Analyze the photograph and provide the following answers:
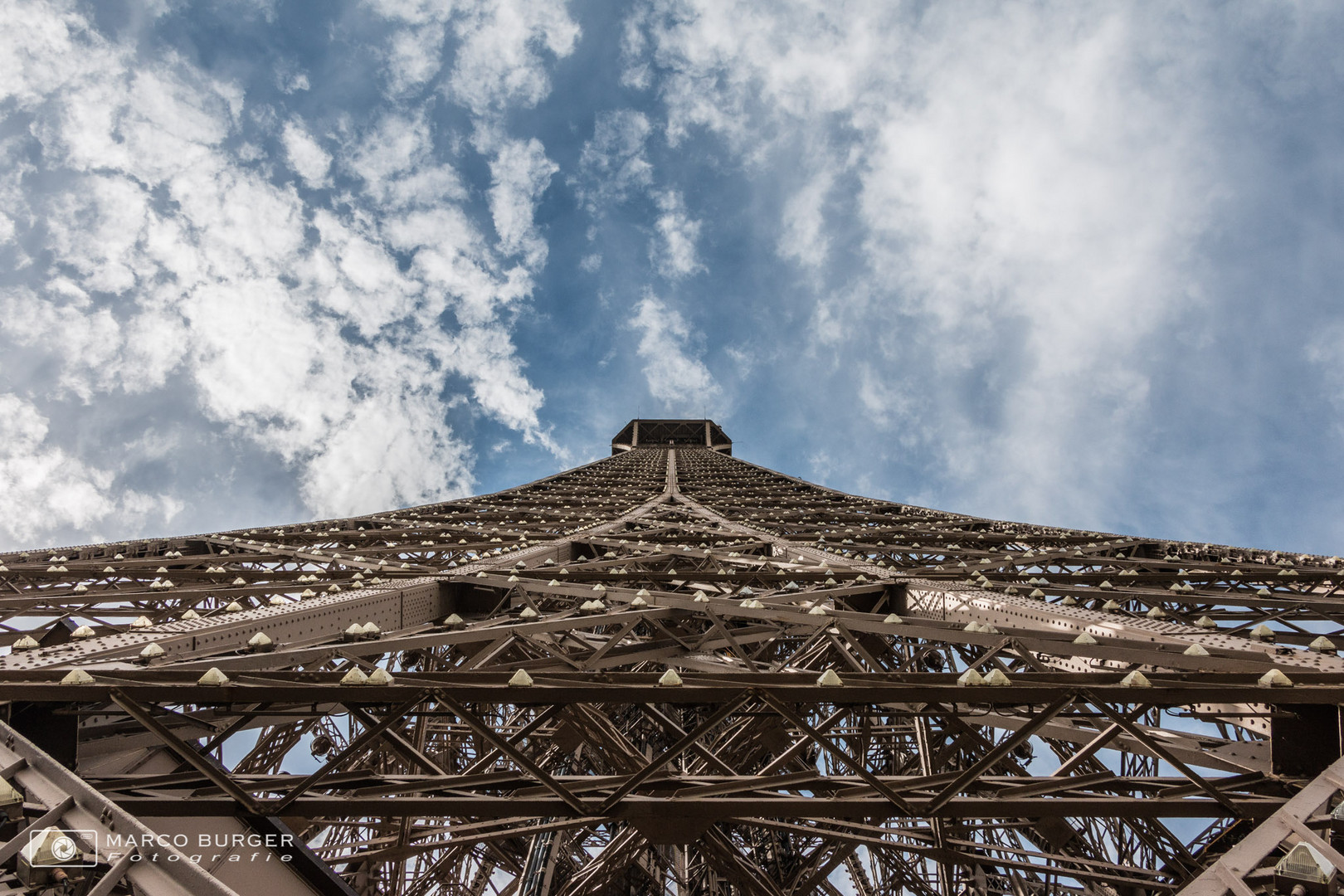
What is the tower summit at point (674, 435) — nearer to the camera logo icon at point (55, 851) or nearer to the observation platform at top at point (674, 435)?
the observation platform at top at point (674, 435)

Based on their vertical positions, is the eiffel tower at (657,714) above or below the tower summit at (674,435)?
below

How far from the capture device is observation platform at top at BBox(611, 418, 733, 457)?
5281cm

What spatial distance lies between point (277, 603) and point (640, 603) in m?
3.27

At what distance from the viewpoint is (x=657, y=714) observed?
4.01 metres

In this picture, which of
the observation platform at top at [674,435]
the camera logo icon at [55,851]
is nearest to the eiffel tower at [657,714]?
the camera logo icon at [55,851]

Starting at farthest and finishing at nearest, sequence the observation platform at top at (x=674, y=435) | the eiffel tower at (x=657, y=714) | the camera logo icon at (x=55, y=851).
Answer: the observation platform at top at (x=674, y=435), the eiffel tower at (x=657, y=714), the camera logo icon at (x=55, y=851)

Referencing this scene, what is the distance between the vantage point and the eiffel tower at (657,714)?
3188 millimetres

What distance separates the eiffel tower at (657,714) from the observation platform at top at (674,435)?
40.3 m

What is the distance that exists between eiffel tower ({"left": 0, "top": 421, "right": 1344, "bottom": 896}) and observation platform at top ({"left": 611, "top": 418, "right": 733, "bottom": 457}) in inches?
1588

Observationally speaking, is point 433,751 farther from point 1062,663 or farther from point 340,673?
point 1062,663

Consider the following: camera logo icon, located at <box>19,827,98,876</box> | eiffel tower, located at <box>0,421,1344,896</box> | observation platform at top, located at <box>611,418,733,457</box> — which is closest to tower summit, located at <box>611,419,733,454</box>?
observation platform at top, located at <box>611,418,733,457</box>

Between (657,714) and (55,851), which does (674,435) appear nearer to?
(657,714)

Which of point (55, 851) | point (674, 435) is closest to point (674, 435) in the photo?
point (674, 435)

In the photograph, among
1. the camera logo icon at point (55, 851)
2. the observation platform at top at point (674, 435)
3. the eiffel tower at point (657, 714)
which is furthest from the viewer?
the observation platform at top at point (674, 435)
